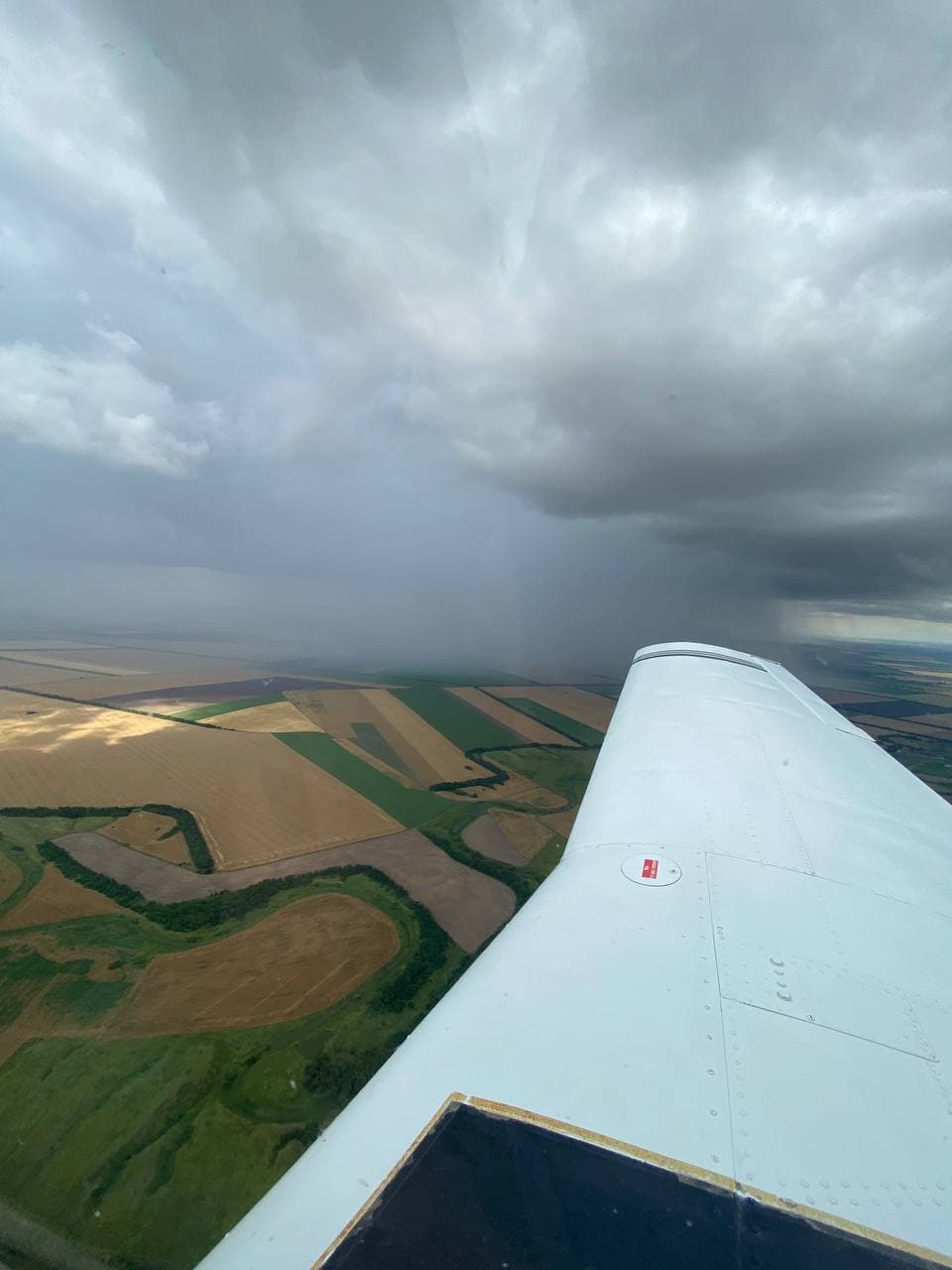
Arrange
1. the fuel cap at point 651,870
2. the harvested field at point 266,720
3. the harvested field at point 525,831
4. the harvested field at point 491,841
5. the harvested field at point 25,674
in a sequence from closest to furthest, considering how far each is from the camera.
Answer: the fuel cap at point 651,870 → the harvested field at point 491,841 → the harvested field at point 525,831 → the harvested field at point 266,720 → the harvested field at point 25,674

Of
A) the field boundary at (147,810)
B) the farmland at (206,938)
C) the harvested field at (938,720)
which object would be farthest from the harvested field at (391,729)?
the harvested field at (938,720)

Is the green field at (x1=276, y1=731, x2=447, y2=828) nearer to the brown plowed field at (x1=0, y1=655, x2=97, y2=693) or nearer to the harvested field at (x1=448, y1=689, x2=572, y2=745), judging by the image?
the harvested field at (x1=448, y1=689, x2=572, y2=745)

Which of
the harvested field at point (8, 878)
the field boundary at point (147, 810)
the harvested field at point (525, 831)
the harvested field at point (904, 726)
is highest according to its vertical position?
the harvested field at point (904, 726)

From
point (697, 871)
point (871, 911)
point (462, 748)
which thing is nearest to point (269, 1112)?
point (697, 871)

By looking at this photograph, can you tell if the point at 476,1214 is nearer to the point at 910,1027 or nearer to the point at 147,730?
the point at 910,1027

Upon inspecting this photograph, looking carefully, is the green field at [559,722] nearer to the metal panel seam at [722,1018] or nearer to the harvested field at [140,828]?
the harvested field at [140,828]
